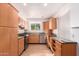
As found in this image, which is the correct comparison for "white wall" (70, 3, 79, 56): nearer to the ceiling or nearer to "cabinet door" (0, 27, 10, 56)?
the ceiling

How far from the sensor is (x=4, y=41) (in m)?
3.54

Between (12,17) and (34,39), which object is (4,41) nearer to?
(12,17)

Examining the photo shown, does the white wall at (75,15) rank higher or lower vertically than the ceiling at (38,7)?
lower

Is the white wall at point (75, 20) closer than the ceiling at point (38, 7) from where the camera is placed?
Yes

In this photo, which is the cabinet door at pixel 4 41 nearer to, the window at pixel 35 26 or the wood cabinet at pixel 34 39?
the wood cabinet at pixel 34 39

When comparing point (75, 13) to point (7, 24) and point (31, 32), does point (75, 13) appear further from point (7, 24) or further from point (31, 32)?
point (31, 32)

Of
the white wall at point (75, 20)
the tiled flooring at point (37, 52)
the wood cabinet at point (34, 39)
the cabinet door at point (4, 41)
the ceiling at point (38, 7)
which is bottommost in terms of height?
the tiled flooring at point (37, 52)

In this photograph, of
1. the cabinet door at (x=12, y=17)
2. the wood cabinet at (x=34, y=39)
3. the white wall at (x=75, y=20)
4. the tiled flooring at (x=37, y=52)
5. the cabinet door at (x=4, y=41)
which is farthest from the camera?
the wood cabinet at (x=34, y=39)

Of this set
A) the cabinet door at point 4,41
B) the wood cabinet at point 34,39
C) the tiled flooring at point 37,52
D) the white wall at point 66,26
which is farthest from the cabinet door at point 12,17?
the wood cabinet at point 34,39

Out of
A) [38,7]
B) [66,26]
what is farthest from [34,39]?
[66,26]

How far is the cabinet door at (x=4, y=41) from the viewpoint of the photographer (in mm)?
3494

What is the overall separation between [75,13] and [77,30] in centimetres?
66

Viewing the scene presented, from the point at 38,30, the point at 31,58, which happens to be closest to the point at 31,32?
the point at 38,30

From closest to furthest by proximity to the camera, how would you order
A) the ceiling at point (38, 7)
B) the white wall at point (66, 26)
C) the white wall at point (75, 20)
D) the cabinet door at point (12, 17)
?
the cabinet door at point (12, 17)
the white wall at point (75, 20)
the white wall at point (66, 26)
the ceiling at point (38, 7)
